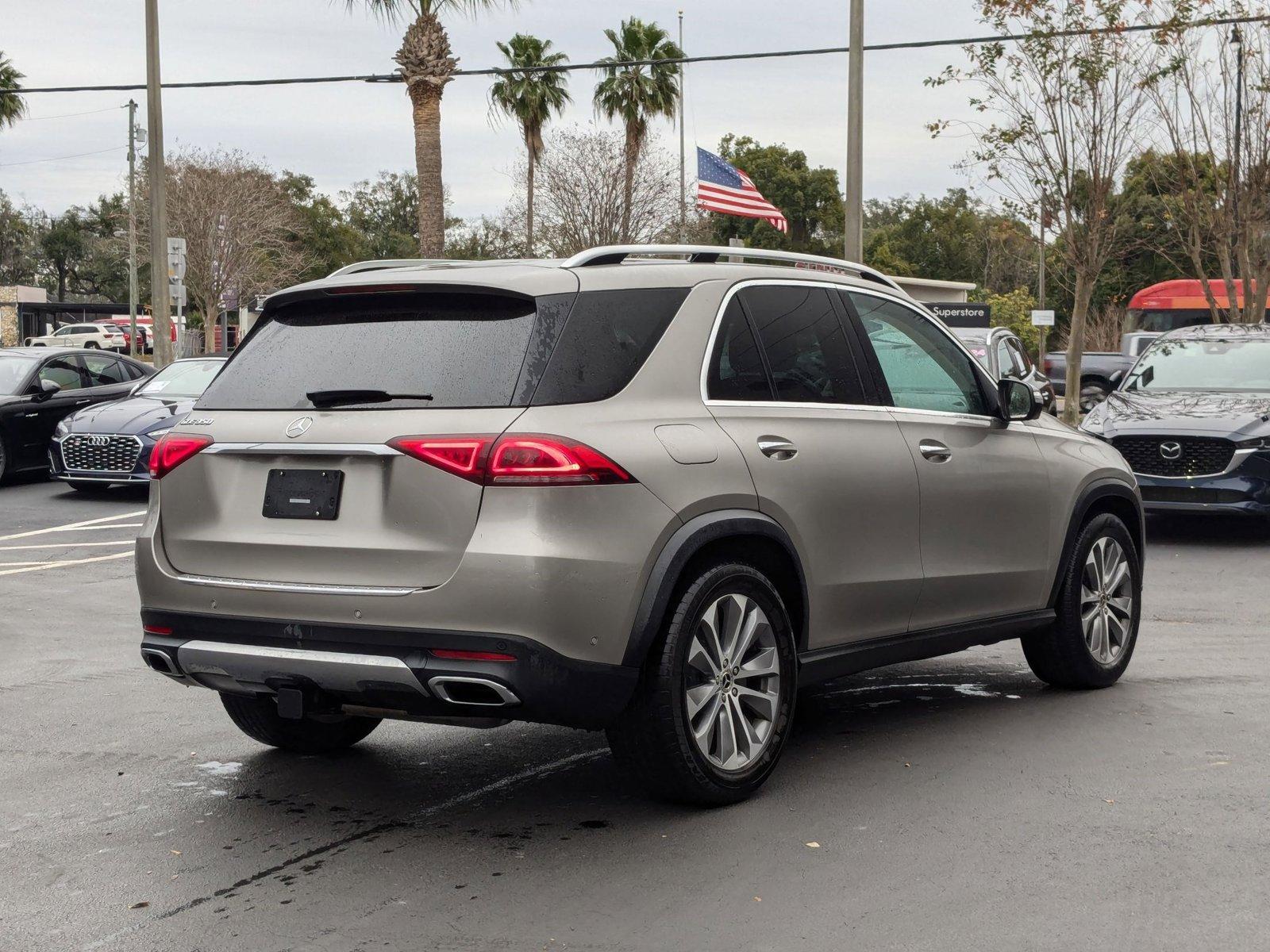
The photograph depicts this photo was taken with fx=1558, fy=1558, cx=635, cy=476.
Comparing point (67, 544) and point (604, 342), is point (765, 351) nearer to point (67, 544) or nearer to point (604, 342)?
point (604, 342)

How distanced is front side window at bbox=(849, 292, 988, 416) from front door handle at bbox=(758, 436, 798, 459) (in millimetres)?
852

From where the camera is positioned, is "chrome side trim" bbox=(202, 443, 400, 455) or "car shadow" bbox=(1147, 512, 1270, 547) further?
"car shadow" bbox=(1147, 512, 1270, 547)

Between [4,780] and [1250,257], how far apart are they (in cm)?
2957

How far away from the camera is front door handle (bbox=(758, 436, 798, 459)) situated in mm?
5289

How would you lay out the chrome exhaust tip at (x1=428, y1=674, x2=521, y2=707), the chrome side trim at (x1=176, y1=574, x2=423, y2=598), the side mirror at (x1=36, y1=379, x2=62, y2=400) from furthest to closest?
the side mirror at (x1=36, y1=379, x2=62, y2=400), the chrome side trim at (x1=176, y1=574, x2=423, y2=598), the chrome exhaust tip at (x1=428, y1=674, x2=521, y2=707)

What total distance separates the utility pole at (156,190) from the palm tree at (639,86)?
73.8 ft

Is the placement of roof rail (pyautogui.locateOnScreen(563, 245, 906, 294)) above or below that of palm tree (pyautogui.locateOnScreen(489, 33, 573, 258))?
below

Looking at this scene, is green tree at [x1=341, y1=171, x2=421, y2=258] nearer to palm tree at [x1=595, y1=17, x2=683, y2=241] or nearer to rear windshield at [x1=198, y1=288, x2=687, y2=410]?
palm tree at [x1=595, y1=17, x2=683, y2=241]

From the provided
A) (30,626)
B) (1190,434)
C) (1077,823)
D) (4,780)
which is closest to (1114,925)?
(1077,823)

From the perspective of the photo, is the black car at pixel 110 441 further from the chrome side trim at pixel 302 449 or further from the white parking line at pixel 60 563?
the chrome side trim at pixel 302 449

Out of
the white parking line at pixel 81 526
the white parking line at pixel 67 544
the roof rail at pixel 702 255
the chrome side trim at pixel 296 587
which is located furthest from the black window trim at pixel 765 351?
the white parking line at pixel 81 526

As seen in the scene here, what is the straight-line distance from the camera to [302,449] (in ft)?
15.8

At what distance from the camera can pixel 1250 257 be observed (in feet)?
101

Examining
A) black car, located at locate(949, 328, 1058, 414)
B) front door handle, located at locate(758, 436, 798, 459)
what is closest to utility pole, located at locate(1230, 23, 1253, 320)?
black car, located at locate(949, 328, 1058, 414)
